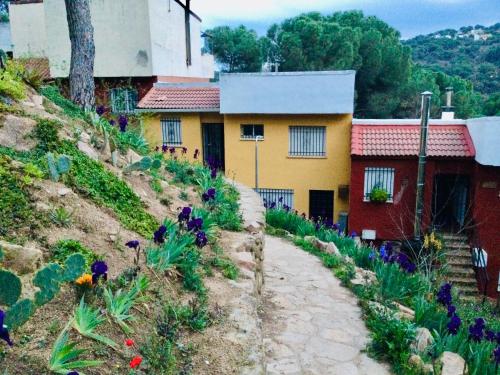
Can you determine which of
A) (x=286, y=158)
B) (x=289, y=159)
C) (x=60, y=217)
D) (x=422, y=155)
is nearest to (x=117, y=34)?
(x=286, y=158)

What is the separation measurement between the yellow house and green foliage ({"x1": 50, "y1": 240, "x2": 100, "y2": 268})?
12491 mm

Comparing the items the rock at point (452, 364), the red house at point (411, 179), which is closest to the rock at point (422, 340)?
the rock at point (452, 364)

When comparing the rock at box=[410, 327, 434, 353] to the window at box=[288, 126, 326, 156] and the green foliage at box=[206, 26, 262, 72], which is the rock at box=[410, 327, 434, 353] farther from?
the green foliage at box=[206, 26, 262, 72]

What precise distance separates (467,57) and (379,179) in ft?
160

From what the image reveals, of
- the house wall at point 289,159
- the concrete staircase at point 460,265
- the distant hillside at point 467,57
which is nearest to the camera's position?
the concrete staircase at point 460,265

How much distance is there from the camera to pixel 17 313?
86.8 inches

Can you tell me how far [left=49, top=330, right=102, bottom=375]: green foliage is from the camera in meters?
2.20

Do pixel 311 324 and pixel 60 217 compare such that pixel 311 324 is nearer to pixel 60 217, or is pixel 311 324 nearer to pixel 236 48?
→ pixel 60 217

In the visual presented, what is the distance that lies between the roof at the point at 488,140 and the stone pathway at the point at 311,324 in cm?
794

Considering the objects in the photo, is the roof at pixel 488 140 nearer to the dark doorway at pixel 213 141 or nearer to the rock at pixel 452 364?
the rock at pixel 452 364

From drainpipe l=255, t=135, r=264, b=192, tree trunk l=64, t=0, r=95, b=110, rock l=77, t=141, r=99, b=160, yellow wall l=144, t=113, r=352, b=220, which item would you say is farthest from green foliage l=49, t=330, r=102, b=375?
drainpipe l=255, t=135, r=264, b=192

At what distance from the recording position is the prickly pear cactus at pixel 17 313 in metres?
2.19

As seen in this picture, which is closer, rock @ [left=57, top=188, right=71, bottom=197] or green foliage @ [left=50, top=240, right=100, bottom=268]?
green foliage @ [left=50, top=240, right=100, bottom=268]

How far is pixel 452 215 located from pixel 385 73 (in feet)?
48.8
